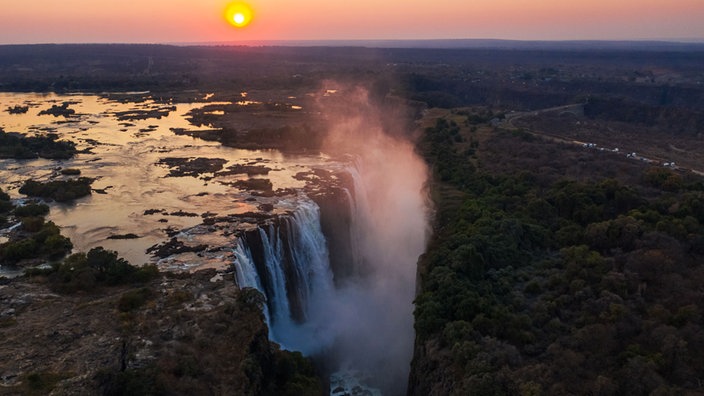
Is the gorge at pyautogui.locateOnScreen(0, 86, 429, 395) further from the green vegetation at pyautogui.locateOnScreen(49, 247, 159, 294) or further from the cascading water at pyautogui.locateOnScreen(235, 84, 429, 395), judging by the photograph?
the green vegetation at pyautogui.locateOnScreen(49, 247, 159, 294)

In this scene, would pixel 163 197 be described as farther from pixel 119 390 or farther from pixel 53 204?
pixel 119 390

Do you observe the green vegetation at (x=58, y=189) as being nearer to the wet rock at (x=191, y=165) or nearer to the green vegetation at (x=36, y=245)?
the green vegetation at (x=36, y=245)

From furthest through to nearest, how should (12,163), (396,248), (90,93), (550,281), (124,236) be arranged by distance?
1. (90,93)
2. (12,163)
3. (396,248)
4. (124,236)
5. (550,281)

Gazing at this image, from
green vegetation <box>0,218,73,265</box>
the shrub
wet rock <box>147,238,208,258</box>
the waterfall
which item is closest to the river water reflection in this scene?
wet rock <box>147,238,208,258</box>

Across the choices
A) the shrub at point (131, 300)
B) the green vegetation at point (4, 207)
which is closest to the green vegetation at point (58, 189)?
the green vegetation at point (4, 207)

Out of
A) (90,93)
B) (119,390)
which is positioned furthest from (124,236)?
(90,93)

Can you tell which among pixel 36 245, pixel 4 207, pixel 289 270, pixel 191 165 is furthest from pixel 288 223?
pixel 4 207
